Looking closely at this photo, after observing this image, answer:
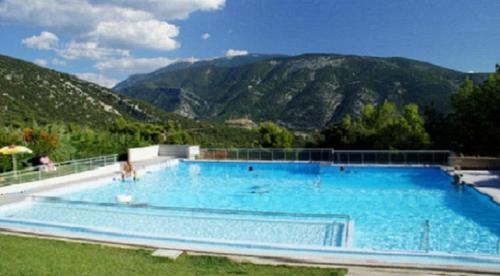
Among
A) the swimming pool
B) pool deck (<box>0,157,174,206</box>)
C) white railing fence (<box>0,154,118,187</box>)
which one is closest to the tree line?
white railing fence (<box>0,154,118,187</box>)

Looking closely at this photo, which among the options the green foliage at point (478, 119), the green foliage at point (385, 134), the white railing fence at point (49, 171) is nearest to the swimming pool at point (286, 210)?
the white railing fence at point (49, 171)

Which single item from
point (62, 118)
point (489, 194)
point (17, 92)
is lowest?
point (489, 194)

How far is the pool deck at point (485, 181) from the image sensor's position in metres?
14.0

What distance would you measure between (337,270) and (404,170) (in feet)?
51.8

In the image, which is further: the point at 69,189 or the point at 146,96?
the point at 146,96

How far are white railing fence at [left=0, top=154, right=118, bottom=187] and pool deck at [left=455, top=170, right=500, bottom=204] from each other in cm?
1599

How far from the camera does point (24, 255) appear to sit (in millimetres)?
7086

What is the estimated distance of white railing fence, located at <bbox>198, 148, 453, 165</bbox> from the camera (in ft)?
68.7

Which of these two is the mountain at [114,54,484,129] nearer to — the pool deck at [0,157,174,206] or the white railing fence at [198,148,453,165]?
the white railing fence at [198,148,453,165]

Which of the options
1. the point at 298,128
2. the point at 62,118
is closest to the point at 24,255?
the point at 62,118

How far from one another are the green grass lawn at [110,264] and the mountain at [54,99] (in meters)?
37.4

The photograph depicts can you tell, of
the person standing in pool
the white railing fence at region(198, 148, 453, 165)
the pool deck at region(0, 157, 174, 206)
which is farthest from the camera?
the white railing fence at region(198, 148, 453, 165)

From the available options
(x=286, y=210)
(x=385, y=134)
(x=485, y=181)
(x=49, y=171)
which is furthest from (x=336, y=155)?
(x=49, y=171)

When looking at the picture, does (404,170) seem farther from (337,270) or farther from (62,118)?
(62,118)
